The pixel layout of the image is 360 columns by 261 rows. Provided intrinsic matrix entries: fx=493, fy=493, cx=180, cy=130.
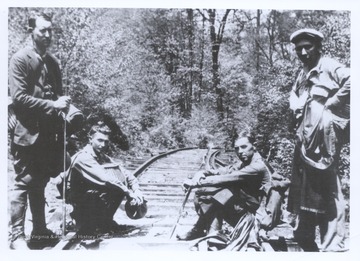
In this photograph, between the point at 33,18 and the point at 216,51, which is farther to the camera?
the point at 216,51

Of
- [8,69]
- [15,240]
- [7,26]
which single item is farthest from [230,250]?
[7,26]

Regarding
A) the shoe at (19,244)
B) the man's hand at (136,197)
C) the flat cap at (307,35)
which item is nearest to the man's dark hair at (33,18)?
the man's hand at (136,197)

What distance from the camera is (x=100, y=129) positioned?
4.40 m

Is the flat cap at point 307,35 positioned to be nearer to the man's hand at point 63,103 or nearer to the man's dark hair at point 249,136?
the man's dark hair at point 249,136

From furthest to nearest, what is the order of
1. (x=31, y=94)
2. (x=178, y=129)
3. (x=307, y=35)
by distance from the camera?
(x=178, y=129)
(x=307, y=35)
(x=31, y=94)

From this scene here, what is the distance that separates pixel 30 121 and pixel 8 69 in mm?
494

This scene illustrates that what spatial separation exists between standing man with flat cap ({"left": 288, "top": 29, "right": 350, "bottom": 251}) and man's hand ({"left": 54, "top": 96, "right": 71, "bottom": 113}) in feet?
6.60

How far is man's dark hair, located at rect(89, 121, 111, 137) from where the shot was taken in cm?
440

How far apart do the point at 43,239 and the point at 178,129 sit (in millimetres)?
1549

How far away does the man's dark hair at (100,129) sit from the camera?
4.40m

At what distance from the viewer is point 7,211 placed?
171 inches

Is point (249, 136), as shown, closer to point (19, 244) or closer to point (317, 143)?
point (317, 143)

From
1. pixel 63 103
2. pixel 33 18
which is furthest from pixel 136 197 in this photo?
pixel 33 18

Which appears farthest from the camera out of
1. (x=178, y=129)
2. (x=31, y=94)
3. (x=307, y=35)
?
(x=178, y=129)
